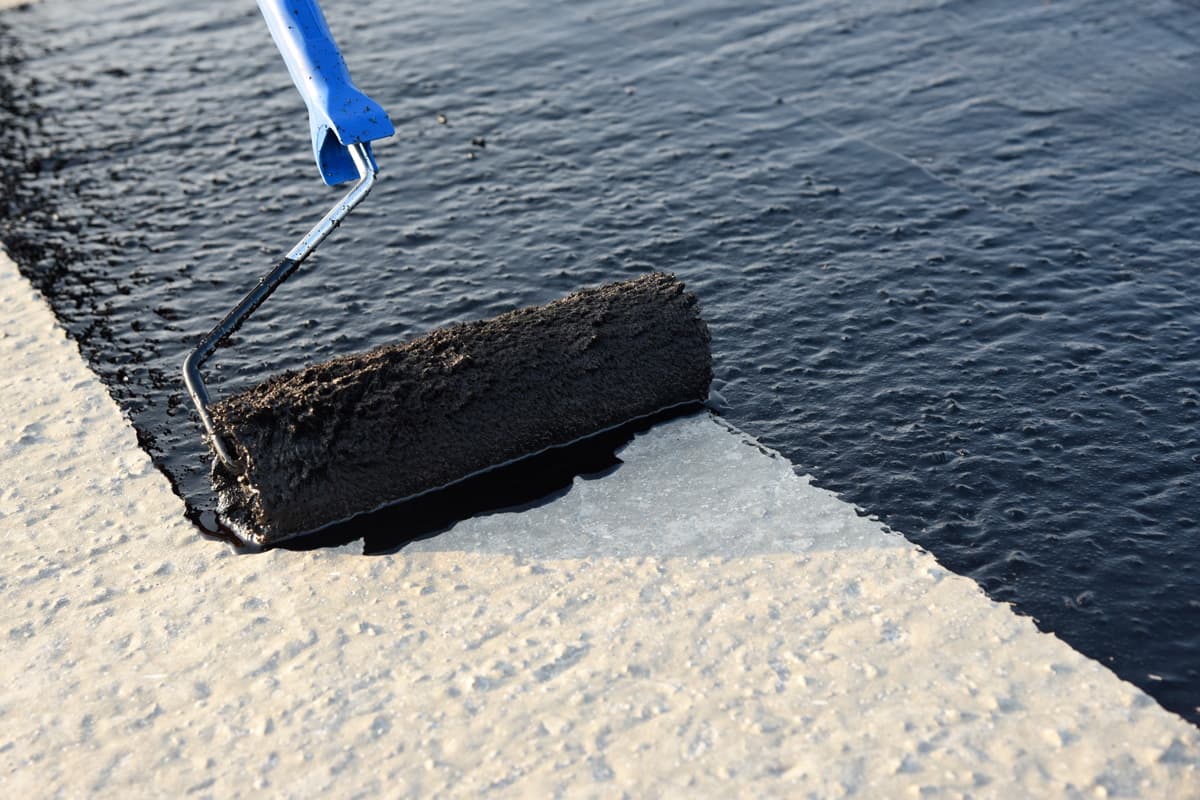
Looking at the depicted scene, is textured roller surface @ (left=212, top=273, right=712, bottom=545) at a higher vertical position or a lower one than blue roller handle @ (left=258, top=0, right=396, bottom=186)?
lower

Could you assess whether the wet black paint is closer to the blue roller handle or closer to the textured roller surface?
the textured roller surface

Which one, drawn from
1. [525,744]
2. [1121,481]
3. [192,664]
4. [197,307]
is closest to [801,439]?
[1121,481]

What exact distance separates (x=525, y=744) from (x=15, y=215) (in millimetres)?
8705

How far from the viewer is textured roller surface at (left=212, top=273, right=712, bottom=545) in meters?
6.89

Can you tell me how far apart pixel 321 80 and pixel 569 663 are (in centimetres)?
373

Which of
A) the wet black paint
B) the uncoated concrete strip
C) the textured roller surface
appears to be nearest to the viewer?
the uncoated concrete strip

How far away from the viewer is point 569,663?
600cm

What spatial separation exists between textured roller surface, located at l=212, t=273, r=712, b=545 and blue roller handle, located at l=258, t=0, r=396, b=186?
1.28 m

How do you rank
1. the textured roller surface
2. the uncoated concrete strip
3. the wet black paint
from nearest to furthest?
the uncoated concrete strip
the textured roller surface
the wet black paint

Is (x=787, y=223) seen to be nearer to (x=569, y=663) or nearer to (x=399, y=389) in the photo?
(x=399, y=389)

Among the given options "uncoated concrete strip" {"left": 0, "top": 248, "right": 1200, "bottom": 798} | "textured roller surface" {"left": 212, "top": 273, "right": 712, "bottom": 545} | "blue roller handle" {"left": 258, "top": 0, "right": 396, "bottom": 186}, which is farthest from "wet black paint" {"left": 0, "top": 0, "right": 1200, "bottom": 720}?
"blue roller handle" {"left": 258, "top": 0, "right": 396, "bottom": 186}

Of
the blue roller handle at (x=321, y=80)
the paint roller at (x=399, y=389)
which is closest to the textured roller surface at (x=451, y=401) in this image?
the paint roller at (x=399, y=389)

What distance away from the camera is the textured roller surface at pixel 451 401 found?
22.6ft

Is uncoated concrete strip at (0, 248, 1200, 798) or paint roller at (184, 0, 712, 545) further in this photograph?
paint roller at (184, 0, 712, 545)
